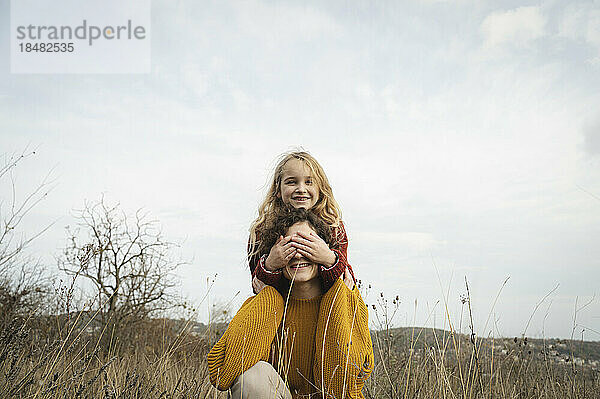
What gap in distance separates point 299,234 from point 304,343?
1.93ft

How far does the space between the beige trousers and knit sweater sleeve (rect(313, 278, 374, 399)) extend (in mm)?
213

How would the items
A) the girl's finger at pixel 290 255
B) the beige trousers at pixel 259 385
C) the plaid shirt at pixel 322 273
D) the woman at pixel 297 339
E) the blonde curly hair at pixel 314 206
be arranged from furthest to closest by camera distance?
the blonde curly hair at pixel 314 206 → the plaid shirt at pixel 322 273 → the girl's finger at pixel 290 255 → the woman at pixel 297 339 → the beige trousers at pixel 259 385

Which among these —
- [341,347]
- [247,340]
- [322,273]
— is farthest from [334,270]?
[247,340]

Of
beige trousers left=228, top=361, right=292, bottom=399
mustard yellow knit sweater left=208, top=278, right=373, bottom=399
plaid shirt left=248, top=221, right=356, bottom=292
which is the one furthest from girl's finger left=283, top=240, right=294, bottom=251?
beige trousers left=228, top=361, right=292, bottom=399

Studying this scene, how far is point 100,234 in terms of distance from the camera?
962 cm

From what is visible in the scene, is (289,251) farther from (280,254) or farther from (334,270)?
(334,270)

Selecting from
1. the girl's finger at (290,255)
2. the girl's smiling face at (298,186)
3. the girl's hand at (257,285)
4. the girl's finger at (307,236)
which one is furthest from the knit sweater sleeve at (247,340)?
the girl's smiling face at (298,186)

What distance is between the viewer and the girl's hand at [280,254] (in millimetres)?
2469

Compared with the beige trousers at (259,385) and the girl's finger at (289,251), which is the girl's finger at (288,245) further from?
the beige trousers at (259,385)

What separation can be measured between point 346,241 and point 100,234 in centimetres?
792

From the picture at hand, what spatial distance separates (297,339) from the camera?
2590 mm

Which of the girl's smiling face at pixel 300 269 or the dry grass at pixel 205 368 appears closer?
the girl's smiling face at pixel 300 269

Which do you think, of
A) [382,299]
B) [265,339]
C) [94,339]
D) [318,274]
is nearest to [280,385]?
[265,339]

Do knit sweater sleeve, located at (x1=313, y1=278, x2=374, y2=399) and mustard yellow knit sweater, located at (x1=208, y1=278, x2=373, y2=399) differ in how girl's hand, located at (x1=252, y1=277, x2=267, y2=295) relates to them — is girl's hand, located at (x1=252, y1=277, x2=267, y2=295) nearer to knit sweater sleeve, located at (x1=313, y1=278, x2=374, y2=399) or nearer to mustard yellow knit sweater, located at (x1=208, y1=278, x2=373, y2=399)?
mustard yellow knit sweater, located at (x1=208, y1=278, x2=373, y2=399)
